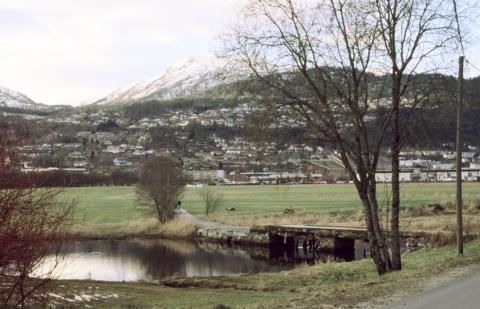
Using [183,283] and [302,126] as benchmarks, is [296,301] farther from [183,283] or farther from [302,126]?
[183,283]

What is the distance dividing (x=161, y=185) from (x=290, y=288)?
134 ft

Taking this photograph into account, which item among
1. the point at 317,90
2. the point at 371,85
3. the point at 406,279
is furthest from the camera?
the point at 371,85

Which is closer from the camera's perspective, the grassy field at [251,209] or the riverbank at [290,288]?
the riverbank at [290,288]

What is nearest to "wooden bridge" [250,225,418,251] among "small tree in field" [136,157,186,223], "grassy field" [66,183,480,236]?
"grassy field" [66,183,480,236]

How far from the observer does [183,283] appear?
3145 cm

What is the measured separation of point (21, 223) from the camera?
40.5ft

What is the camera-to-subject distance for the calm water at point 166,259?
37.8 m

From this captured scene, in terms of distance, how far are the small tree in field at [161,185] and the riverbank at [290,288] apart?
31.4 meters

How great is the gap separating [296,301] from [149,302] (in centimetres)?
1150

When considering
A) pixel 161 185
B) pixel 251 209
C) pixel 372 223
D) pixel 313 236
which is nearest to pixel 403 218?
pixel 313 236

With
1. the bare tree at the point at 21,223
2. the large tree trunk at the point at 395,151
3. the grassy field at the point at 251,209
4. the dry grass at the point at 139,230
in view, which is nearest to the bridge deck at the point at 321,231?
the grassy field at the point at 251,209

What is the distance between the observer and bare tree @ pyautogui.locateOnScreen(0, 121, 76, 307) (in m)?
11.9

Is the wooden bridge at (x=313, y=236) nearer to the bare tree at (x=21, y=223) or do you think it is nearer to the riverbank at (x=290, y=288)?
the riverbank at (x=290, y=288)

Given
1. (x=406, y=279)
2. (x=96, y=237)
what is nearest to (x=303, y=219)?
(x=96, y=237)
